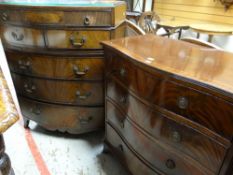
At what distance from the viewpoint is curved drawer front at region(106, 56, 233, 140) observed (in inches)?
27.0

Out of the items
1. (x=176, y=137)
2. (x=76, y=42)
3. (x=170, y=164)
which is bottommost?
(x=170, y=164)

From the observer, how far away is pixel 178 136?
86cm

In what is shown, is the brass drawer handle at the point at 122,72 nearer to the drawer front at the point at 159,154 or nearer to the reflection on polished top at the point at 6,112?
the drawer front at the point at 159,154

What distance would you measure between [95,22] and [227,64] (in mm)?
834

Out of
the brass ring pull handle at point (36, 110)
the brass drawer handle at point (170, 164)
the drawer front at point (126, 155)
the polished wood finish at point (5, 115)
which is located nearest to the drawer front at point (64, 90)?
the brass ring pull handle at point (36, 110)

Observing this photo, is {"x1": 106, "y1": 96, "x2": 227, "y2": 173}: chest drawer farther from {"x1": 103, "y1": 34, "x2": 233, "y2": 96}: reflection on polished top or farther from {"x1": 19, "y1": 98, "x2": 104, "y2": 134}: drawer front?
{"x1": 19, "y1": 98, "x2": 104, "y2": 134}: drawer front

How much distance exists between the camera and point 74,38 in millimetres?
1343

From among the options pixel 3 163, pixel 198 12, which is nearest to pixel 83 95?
pixel 3 163

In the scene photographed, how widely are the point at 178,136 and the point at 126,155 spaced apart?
20.6 inches

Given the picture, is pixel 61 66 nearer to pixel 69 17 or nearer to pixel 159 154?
pixel 69 17

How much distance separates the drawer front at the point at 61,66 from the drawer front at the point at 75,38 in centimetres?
9

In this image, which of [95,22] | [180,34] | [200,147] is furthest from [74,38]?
[180,34]

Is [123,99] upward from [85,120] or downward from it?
upward

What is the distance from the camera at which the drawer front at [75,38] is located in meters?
1.33
